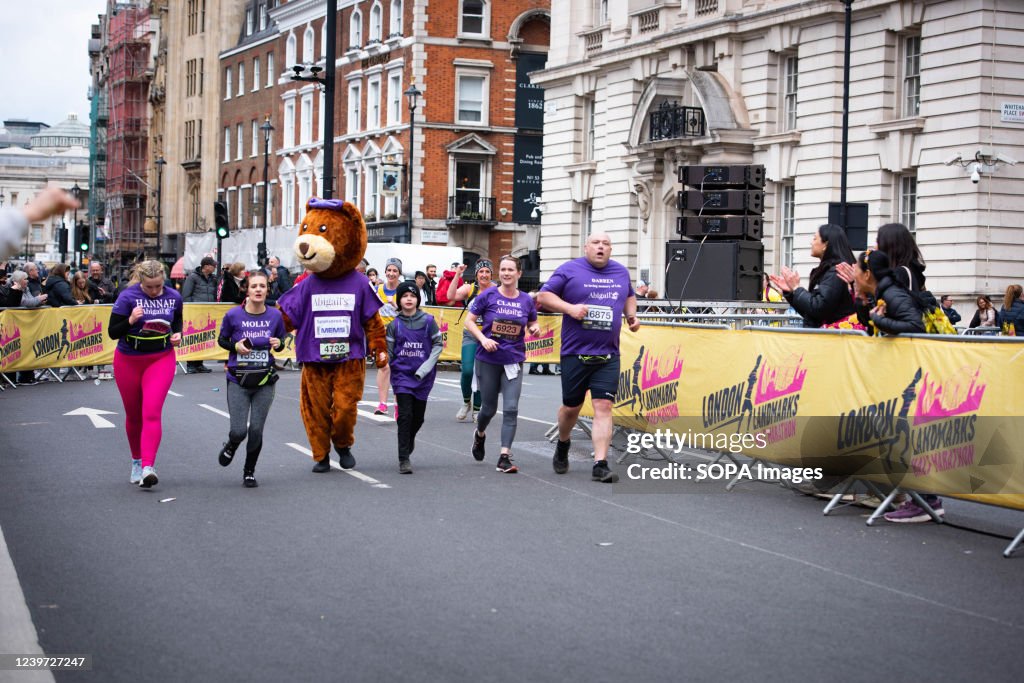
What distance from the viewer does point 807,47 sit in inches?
1362

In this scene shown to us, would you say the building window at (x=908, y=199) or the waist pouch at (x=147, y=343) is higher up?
the building window at (x=908, y=199)

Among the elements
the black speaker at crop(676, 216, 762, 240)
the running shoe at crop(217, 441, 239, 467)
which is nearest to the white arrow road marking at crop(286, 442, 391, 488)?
the running shoe at crop(217, 441, 239, 467)

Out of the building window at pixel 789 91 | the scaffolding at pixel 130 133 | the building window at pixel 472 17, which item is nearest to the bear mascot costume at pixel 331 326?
the building window at pixel 789 91

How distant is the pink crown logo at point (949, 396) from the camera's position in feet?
30.7

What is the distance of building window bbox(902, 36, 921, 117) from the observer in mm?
31923

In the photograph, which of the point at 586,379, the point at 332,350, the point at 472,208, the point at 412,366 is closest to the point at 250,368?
the point at 332,350

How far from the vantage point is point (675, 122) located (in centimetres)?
3781

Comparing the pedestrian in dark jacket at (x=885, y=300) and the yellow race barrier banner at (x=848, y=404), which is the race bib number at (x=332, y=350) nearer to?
the yellow race barrier banner at (x=848, y=404)

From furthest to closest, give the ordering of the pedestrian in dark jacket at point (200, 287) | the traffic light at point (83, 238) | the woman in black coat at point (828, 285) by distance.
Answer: the traffic light at point (83, 238) → the pedestrian in dark jacket at point (200, 287) → the woman in black coat at point (828, 285)

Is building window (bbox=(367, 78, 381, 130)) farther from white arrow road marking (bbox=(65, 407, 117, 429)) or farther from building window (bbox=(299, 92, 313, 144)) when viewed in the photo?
white arrow road marking (bbox=(65, 407, 117, 429))

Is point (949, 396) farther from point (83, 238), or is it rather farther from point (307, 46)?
point (307, 46)

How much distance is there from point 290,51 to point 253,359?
6229 cm

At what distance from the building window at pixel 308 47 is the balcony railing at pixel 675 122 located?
3291 centimetres

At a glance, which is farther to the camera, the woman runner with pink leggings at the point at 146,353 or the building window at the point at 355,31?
the building window at the point at 355,31
